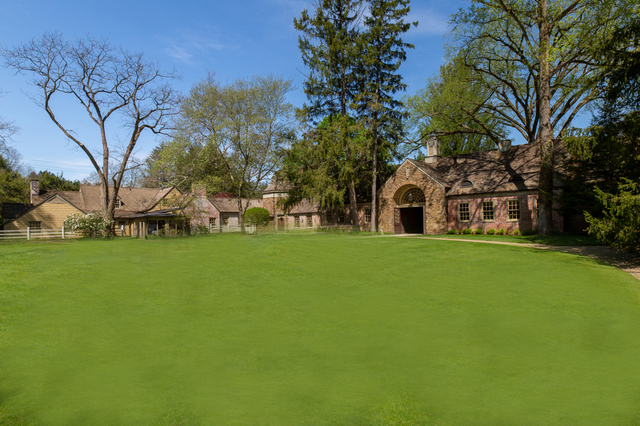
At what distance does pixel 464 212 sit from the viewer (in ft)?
97.2

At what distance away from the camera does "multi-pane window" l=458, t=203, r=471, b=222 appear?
29.4m

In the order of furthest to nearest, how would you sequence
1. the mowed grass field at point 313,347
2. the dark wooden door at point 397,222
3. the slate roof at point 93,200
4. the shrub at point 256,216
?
the shrub at point 256,216 < the slate roof at point 93,200 < the dark wooden door at point 397,222 < the mowed grass field at point 313,347

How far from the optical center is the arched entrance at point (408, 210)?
32.4m

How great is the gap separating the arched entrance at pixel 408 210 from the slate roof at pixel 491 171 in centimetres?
240

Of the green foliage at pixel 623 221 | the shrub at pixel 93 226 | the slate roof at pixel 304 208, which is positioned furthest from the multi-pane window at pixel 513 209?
the shrub at pixel 93 226

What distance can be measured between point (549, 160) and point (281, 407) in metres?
23.0

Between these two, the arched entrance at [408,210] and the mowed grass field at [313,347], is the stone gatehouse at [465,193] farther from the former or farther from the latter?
the mowed grass field at [313,347]

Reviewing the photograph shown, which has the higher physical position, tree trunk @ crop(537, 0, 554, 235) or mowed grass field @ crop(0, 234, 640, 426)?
tree trunk @ crop(537, 0, 554, 235)

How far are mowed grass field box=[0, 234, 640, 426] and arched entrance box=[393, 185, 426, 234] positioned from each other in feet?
70.3

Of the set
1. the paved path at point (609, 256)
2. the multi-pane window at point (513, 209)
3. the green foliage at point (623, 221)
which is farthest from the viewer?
the multi-pane window at point (513, 209)

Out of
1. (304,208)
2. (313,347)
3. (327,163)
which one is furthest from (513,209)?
(313,347)

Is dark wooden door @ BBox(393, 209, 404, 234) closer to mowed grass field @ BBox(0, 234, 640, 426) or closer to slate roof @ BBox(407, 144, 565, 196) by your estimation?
slate roof @ BBox(407, 144, 565, 196)

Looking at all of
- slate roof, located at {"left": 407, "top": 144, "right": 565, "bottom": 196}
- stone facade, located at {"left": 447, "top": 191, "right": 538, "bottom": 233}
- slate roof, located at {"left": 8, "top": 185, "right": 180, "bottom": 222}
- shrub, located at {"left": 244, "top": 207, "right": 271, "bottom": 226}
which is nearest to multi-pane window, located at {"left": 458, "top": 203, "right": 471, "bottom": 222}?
stone facade, located at {"left": 447, "top": 191, "right": 538, "bottom": 233}

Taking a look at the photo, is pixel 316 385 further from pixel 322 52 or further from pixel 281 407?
pixel 322 52
